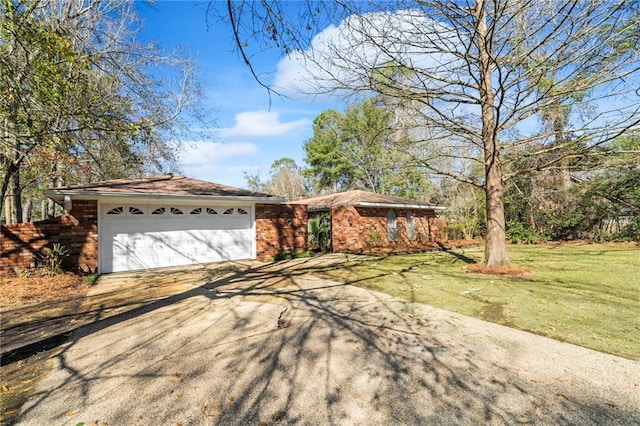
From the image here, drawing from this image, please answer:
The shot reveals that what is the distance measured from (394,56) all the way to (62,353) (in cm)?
790

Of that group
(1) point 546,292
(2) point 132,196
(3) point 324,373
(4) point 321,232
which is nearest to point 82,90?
(2) point 132,196

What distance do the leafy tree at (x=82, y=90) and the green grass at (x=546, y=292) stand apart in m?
6.26

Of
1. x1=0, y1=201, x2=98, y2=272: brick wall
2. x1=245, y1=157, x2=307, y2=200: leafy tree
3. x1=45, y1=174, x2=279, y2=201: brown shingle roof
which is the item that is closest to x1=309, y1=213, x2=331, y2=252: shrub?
x1=45, y1=174, x2=279, y2=201: brown shingle roof

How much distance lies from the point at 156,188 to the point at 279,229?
15.0ft

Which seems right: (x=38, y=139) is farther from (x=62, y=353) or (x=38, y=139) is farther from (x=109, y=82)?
(x=109, y=82)

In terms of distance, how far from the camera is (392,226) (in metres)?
16.3

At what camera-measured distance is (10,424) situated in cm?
240

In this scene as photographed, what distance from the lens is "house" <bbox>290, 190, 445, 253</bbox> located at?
1431 centimetres

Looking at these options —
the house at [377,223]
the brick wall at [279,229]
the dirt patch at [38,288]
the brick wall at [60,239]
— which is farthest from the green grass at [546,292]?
the brick wall at [60,239]

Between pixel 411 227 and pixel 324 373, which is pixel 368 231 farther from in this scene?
pixel 324 373

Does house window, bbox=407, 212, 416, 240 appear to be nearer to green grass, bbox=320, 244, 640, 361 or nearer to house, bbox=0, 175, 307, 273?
green grass, bbox=320, 244, 640, 361

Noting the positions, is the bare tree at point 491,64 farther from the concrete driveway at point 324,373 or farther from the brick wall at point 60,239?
the brick wall at point 60,239

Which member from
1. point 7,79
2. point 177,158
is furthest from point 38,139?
point 177,158

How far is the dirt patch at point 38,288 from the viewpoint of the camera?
20.3 ft
